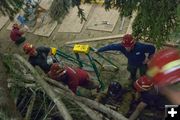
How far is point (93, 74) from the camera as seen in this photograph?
856 cm

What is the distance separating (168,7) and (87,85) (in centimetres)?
319

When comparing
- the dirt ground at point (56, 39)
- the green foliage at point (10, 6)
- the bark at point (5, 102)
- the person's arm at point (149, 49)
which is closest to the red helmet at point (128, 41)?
the person's arm at point (149, 49)

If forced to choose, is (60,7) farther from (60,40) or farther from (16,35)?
(60,40)

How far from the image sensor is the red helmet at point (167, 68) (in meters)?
4.64

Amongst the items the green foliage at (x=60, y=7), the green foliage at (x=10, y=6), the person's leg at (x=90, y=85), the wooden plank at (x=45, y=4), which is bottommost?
the person's leg at (x=90, y=85)

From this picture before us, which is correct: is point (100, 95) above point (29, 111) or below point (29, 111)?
below

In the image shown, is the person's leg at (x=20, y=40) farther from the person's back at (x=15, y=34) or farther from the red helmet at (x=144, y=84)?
the red helmet at (x=144, y=84)

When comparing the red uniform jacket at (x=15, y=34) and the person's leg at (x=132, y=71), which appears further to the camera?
the red uniform jacket at (x=15, y=34)

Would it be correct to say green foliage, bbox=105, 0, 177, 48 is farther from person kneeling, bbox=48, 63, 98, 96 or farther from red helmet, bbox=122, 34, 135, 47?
person kneeling, bbox=48, 63, 98, 96

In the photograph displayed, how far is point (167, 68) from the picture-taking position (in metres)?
4.85

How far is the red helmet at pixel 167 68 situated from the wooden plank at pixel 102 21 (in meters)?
4.71

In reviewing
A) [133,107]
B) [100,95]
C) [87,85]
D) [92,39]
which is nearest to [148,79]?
[133,107]

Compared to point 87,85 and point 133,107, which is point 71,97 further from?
point 87,85

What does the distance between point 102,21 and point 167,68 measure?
5.55 meters
